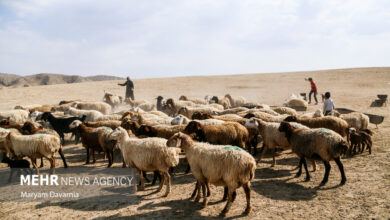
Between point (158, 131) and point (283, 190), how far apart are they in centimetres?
421

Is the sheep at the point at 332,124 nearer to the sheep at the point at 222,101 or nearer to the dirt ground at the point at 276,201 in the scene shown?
the dirt ground at the point at 276,201

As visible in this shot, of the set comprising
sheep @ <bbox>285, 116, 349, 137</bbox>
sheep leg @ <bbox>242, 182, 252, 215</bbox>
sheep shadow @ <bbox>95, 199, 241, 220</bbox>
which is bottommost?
sheep shadow @ <bbox>95, 199, 241, 220</bbox>

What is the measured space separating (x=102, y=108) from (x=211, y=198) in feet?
40.2

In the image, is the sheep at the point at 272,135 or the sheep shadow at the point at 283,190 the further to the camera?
the sheep at the point at 272,135

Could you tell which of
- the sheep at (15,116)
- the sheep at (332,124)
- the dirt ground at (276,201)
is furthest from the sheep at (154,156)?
the sheep at (15,116)

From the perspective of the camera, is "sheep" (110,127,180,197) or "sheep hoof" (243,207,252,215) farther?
"sheep" (110,127,180,197)

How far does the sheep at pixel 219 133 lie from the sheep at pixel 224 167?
213cm

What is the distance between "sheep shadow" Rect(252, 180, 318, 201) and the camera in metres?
5.90

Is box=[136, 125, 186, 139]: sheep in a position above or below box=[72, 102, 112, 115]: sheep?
below

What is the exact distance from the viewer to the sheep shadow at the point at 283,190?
5.90 m

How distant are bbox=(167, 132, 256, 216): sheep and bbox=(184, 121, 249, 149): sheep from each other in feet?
7.00

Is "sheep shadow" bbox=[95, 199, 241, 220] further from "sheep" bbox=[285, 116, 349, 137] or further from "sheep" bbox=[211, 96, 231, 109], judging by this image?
"sheep" bbox=[211, 96, 231, 109]

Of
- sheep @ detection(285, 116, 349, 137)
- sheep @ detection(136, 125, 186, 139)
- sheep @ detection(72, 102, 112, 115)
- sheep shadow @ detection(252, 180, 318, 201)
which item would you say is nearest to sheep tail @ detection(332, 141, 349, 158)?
sheep shadow @ detection(252, 180, 318, 201)

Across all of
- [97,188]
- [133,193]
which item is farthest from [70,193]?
[133,193]
